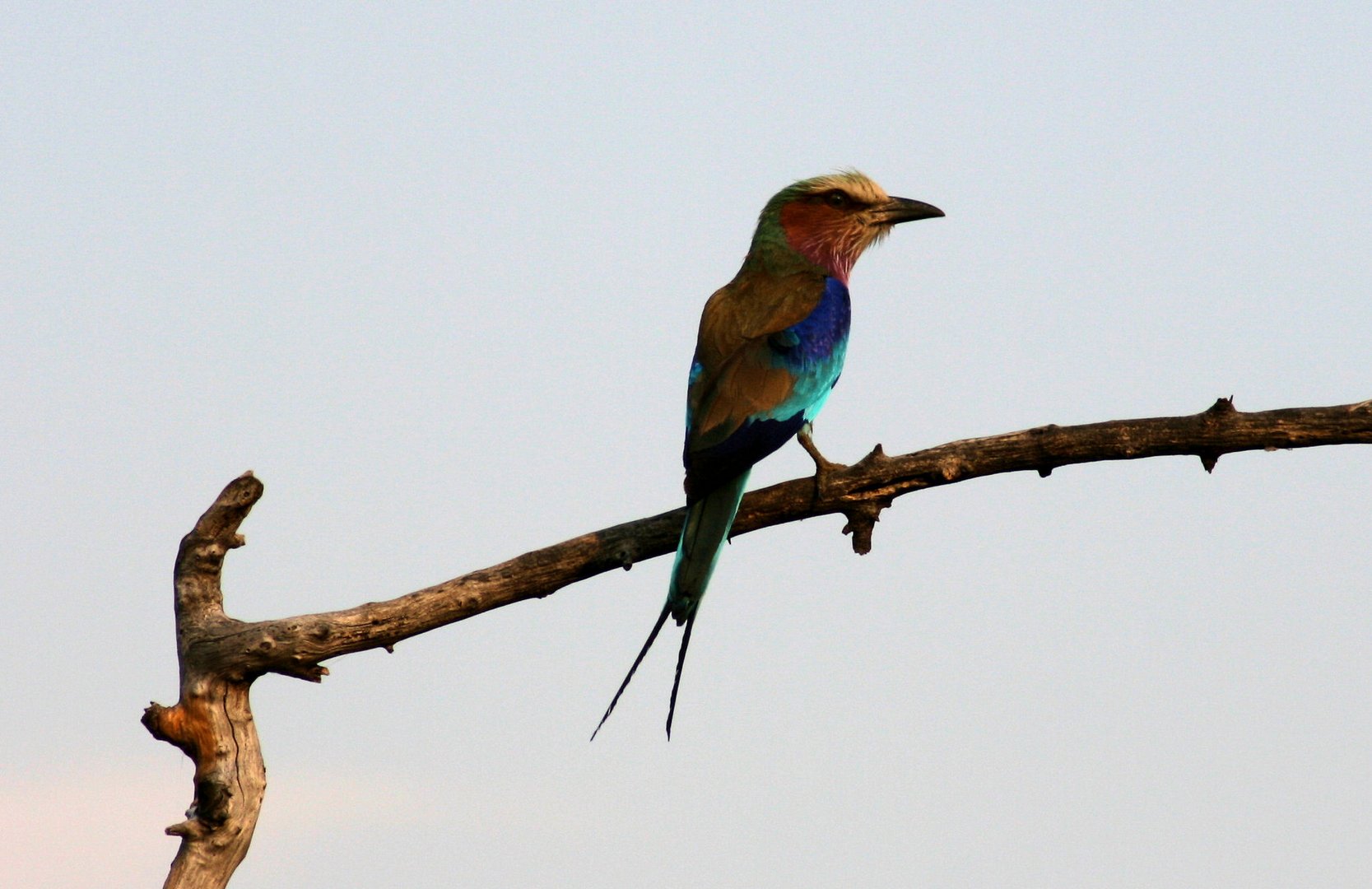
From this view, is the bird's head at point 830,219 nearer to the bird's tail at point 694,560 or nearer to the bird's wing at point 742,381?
the bird's wing at point 742,381

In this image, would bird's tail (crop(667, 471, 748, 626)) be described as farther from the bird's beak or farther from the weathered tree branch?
the bird's beak

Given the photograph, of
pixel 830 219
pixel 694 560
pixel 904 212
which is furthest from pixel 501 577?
pixel 904 212

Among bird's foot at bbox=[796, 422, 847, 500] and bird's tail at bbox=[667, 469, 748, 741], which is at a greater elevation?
bird's foot at bbox=[796, 422, 847, 500]

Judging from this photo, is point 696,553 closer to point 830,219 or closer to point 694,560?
point 694,560

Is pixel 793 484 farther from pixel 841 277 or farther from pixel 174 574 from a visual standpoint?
pixel 174 574

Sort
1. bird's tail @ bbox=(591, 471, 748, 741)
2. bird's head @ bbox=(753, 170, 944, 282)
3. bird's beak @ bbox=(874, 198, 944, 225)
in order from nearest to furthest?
bird's tail @ bbox=(591, 471, 748, 741)
bird's head @ bbox=(753, 170, 944, 282)
bird's beak @ bbox=(874, 198, 944, 225)

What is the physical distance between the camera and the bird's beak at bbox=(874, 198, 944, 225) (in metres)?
6.57

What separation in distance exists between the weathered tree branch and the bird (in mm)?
241

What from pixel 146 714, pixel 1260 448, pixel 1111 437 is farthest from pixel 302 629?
pixel 1260 448

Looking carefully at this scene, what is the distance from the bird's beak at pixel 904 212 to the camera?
657 centimetres

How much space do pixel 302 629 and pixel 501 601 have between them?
808 mm

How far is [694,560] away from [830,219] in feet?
7.33

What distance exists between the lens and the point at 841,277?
6.39 metres

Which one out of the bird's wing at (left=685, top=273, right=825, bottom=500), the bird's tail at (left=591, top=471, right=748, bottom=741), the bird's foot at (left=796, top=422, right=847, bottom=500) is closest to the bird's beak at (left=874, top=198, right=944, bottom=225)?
the bird's wing at (left=685, top=273, right=825, bottom=500)
